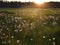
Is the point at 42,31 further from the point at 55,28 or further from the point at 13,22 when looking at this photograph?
the point at 13,22

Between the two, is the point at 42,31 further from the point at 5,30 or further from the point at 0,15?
the point at 0,15

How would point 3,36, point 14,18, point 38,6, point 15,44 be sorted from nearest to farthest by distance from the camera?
point 15,44 < point 3,36 < point 14,18 < point 38,6

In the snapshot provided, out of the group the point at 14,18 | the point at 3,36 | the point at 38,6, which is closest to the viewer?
the point at 3,36

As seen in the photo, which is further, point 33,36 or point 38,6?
point 38,6

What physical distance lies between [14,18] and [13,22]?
1121 mm

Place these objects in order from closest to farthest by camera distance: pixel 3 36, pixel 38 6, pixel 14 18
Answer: pixel 3 36
pixel 14 18
pixel 38 6

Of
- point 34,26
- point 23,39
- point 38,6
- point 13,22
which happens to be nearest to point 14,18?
point 13,22

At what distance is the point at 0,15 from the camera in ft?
65.3

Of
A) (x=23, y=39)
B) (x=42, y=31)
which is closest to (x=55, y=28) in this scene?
(x=42, y=31)

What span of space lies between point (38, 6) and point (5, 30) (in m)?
13.1

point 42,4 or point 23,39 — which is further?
point 42,4

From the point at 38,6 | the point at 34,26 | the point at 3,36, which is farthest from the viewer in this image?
the point at 38,6

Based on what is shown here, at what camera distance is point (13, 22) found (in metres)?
18.1

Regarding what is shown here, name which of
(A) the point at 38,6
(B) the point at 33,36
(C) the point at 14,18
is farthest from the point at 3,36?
(A) the point at 38,6
